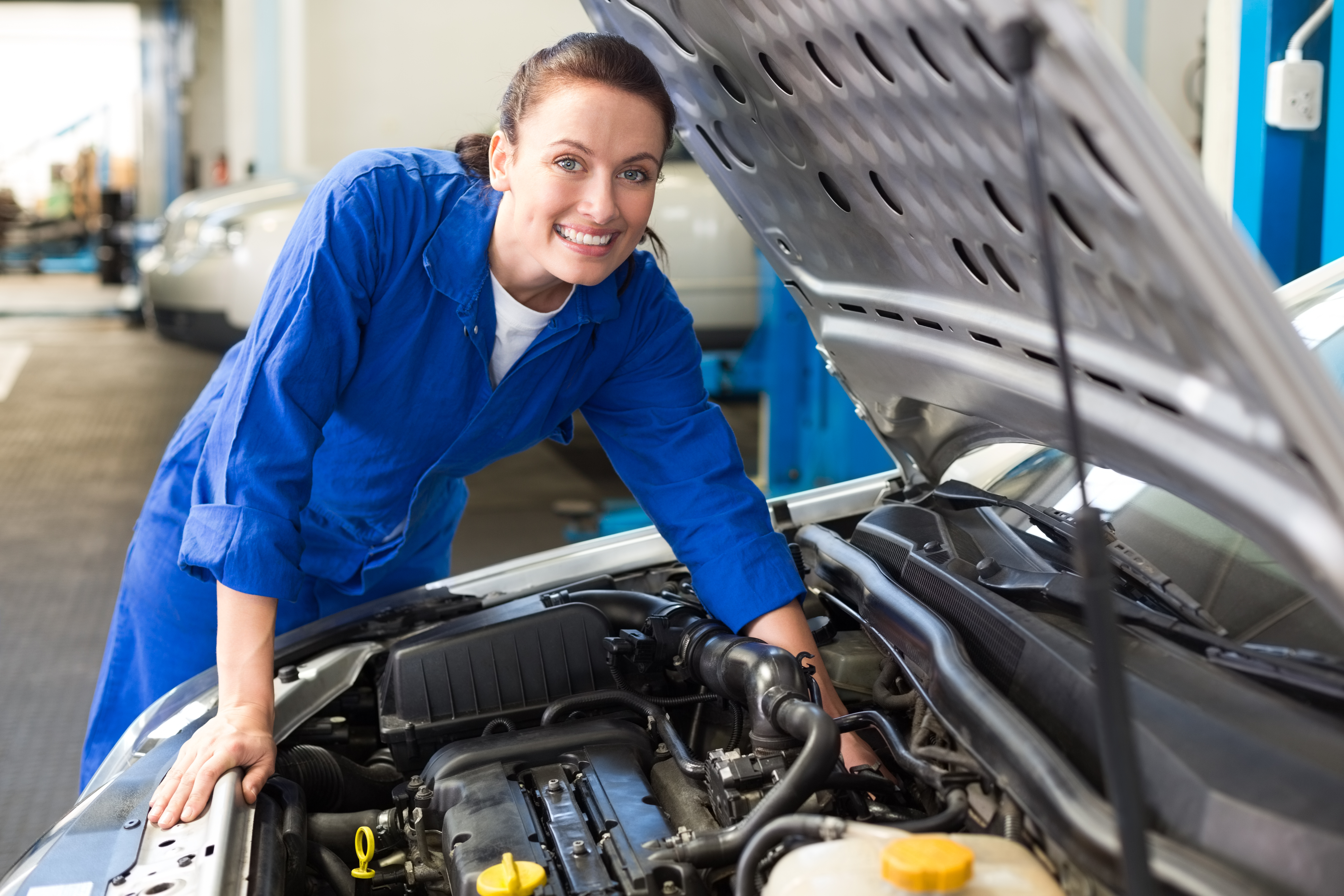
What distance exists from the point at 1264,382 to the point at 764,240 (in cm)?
89

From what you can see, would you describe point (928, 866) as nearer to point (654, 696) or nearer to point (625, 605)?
point (654, 696)

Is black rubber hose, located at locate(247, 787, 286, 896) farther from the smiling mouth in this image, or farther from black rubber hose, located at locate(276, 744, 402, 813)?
the smiling mouth

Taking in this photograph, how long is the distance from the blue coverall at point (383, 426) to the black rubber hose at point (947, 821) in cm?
47

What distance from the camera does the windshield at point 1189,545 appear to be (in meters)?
1.06

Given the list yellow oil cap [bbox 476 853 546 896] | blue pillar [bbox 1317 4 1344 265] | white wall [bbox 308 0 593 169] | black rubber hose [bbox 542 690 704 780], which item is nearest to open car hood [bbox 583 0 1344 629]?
black rubber hose [bbox 542 690 704 780]

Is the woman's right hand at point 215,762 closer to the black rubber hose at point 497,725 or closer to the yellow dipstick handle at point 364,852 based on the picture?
the yellow dipstick handle at point 364,852

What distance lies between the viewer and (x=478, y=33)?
7.83 m

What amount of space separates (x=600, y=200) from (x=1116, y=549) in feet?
2.09

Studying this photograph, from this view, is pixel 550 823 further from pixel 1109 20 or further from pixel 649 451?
pixel 1109 20

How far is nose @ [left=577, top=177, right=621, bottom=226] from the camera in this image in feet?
4.04

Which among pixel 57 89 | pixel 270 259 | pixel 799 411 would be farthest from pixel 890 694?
pixel 57 89

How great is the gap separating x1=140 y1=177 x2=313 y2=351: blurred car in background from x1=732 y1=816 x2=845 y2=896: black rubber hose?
4504 mm

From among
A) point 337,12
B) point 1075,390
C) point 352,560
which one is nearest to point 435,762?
point 352,560

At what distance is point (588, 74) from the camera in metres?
1.24
